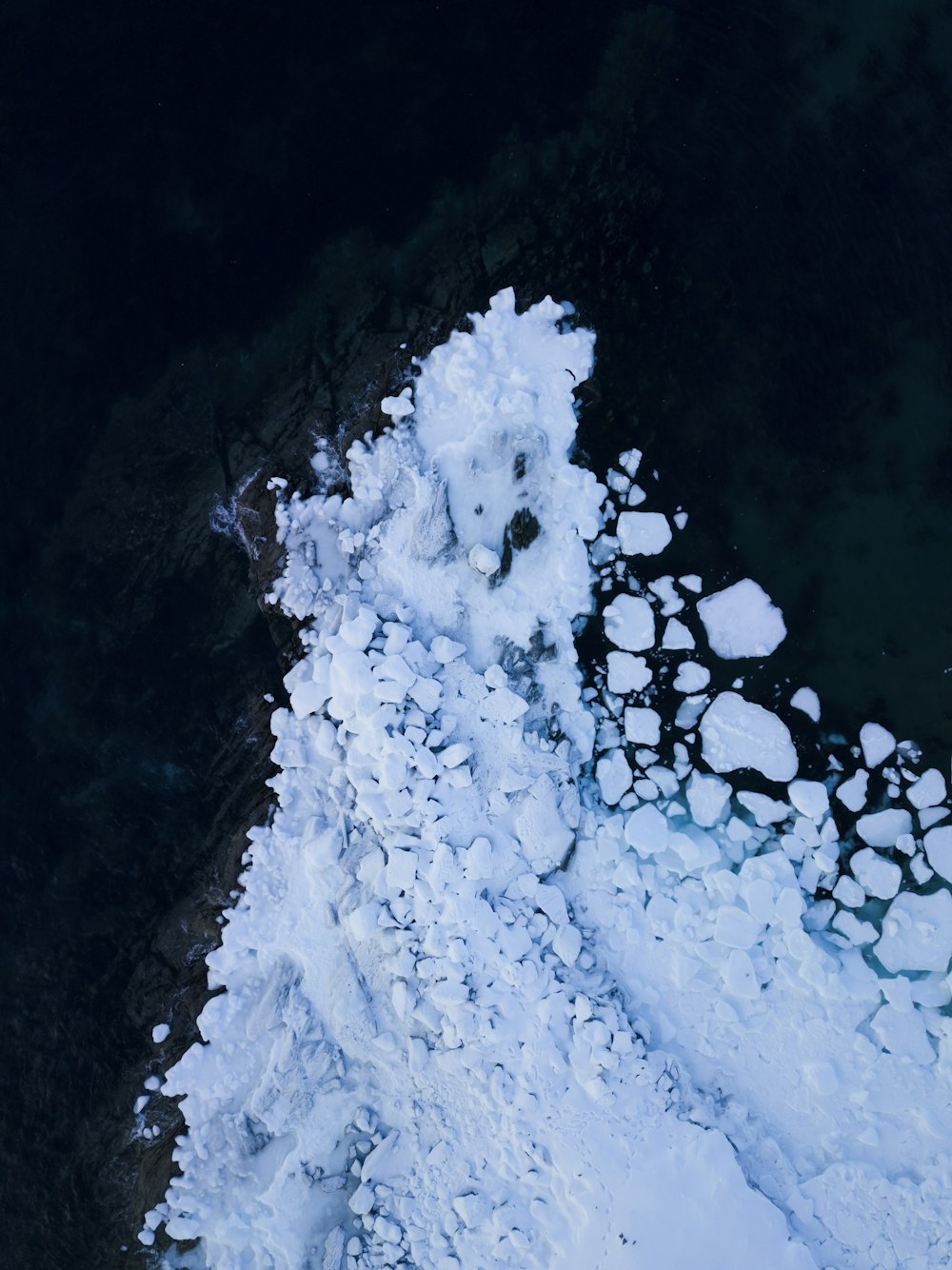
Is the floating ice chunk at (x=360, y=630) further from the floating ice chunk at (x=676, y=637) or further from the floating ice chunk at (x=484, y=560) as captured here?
the floating ice chunk at (x=676, y=637)

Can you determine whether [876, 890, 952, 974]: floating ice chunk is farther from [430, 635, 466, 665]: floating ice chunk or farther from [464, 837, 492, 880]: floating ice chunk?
[430, 635, 466, 665]: floating ice chunk

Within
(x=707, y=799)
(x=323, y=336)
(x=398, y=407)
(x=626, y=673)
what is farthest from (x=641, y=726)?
(x=323, y=336)

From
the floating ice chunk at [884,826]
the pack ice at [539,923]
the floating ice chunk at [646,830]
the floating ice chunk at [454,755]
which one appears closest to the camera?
the pack ice at [539,923]

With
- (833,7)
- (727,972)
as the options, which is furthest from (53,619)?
(833,7)

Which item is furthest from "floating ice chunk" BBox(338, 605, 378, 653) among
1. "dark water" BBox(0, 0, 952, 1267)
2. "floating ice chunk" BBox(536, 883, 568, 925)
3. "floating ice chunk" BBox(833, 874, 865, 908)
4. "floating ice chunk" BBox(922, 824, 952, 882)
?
"floating ice chunk" BBox(922, 824, 952, 882)

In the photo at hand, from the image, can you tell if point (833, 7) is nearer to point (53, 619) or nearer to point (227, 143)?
point (227, 143)

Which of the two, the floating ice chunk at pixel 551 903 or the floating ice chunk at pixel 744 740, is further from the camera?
the floating ice chunk at pixel 744 740

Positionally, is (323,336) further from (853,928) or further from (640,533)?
(853,928)

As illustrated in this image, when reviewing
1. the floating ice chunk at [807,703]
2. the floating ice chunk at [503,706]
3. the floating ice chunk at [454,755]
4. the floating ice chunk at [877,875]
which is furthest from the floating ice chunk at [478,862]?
the floating ice chunk at [877,875]
